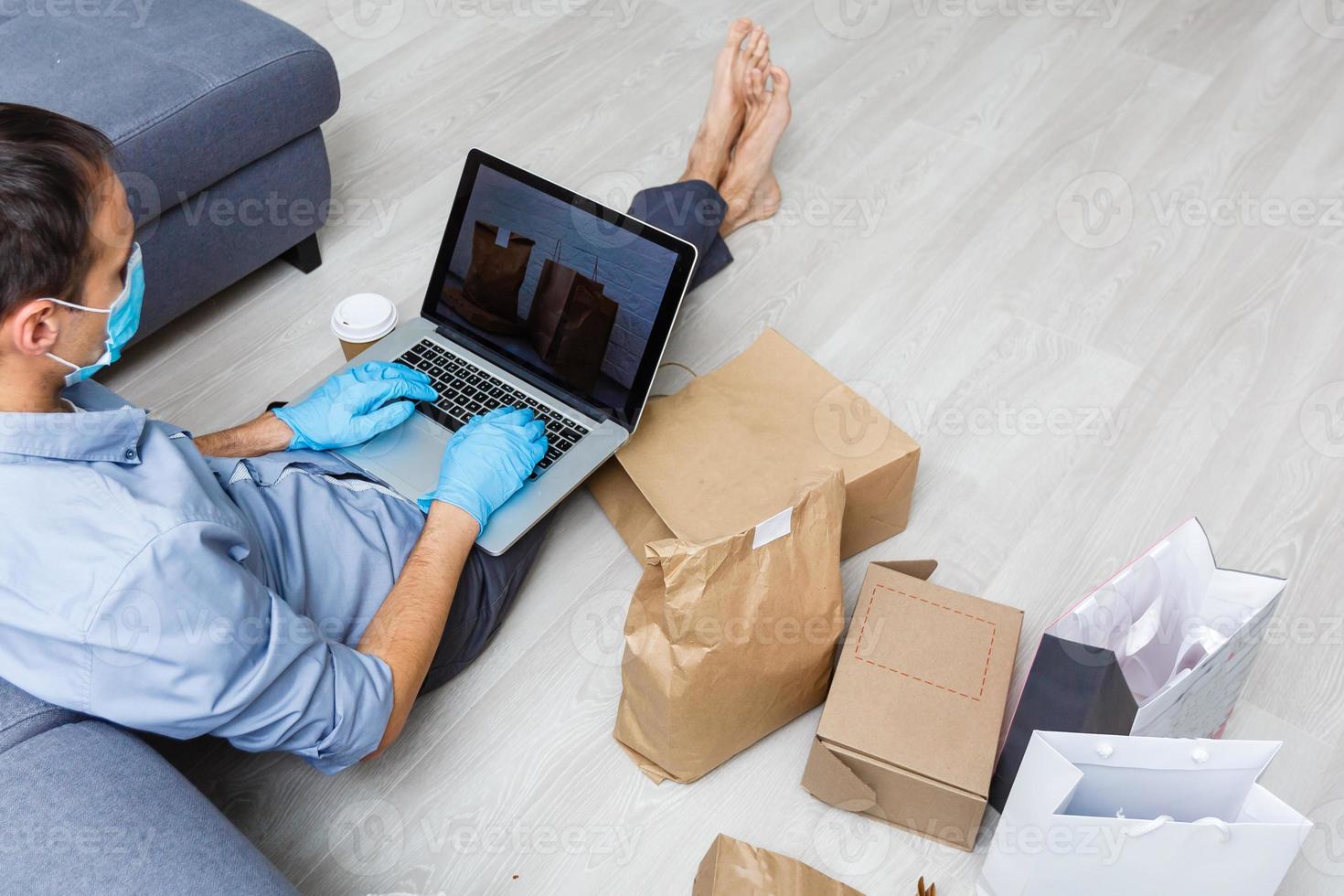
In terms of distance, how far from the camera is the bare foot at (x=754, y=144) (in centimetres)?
209

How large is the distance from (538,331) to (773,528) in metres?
0.51

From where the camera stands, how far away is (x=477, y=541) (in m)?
1.40

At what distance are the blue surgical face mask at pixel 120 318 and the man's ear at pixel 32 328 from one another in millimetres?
44

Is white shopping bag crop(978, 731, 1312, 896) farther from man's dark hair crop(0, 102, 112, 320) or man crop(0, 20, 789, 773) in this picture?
man's dark hair crop(0, 102, 112, 320)

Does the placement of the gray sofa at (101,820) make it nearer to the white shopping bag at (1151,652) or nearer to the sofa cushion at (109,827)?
the sofa cushion at (109,827)

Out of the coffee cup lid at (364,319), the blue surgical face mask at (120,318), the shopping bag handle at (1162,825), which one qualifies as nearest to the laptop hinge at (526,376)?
the coffee cup lid at (364,319)

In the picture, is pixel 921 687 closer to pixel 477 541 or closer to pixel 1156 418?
pixel 477 541

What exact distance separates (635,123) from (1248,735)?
1.65m

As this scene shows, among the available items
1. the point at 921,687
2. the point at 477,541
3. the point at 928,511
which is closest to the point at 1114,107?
the point at 928,511

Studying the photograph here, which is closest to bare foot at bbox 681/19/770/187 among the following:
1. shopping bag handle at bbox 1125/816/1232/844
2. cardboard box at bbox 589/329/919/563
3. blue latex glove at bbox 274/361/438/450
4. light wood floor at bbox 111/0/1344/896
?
light wood floor at bbox 111/0/1344/896

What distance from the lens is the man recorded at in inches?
36.8

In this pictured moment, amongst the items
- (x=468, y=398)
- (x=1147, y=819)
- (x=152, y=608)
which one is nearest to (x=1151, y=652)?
(x=1147, y=819)

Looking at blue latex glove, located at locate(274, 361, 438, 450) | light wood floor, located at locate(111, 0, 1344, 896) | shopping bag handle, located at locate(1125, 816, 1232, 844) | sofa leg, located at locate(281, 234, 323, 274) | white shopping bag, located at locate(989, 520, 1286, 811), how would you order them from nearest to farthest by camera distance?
shopping bag handle, located at locate(1125, 816, 1232, 844), white shopping bag, located at locate(989, 520, 1286, 811), light wood floor, located at locate(111, 0, 1344, 896), blue latex glove, located at locate(274, 361, 438, 450), sofa leg, located at locate(281, 234, 323, 274)

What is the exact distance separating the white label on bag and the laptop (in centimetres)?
30
